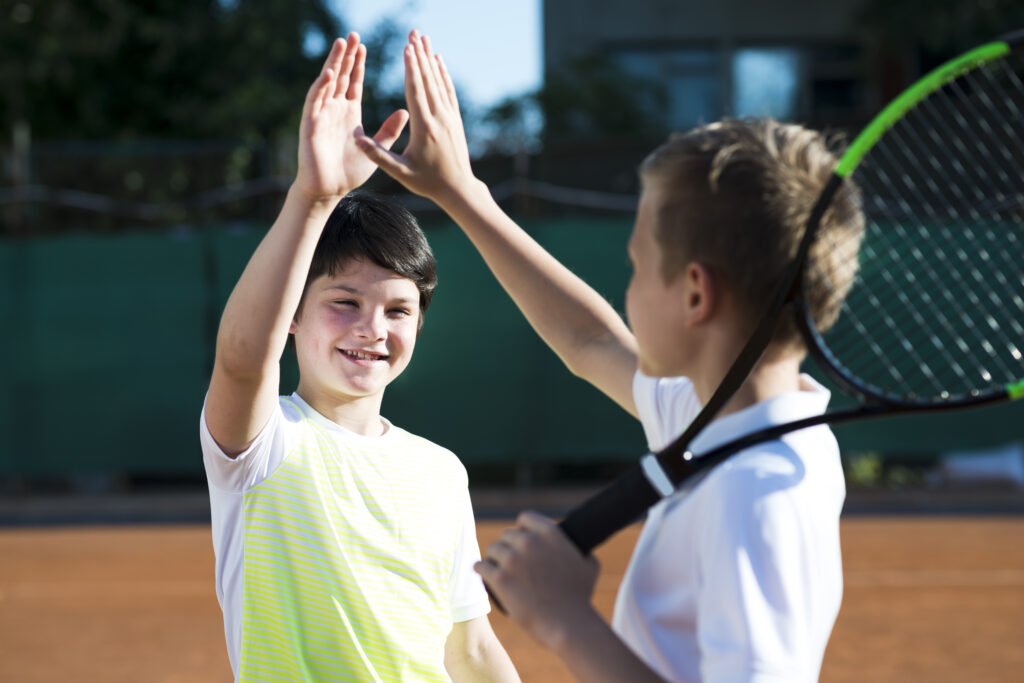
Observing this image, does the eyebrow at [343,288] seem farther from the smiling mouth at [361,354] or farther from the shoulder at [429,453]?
the shoulder at [429,453]

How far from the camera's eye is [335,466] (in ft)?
5.66

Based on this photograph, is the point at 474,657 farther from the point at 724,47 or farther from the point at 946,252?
the point at 724,47

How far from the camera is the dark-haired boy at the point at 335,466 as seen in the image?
60.9 inches

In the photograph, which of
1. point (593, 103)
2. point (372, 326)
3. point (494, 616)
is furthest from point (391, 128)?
point (593, 103)

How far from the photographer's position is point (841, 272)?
4.52 ft

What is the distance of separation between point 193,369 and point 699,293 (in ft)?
28.0

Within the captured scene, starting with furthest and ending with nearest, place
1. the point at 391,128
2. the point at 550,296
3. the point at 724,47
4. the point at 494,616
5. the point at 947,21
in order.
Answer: the point at 724,47, the point at 947,21, the point at 494,616, the point at 550,296, the point at 391,128

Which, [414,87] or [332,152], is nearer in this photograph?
[332,152]

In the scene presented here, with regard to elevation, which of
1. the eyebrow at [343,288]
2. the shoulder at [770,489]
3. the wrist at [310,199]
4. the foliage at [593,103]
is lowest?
the foliage at [593,103]

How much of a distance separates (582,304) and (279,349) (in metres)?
0.52

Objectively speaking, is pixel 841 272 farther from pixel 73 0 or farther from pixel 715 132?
pixel 73 0

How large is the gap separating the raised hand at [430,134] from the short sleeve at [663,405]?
392 mm

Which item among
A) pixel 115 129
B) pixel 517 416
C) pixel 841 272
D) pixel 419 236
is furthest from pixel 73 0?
pixel 841 272

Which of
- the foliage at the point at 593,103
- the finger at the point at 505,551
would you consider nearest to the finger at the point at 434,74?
the finger at the point at 505,551
